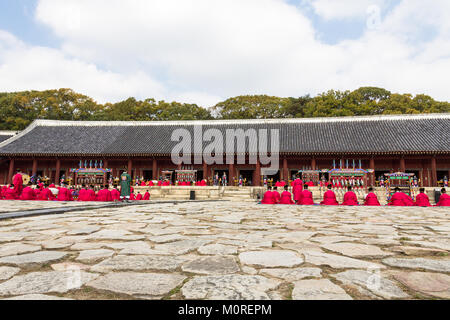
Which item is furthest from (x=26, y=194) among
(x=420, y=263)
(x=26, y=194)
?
(x=420, y=263)

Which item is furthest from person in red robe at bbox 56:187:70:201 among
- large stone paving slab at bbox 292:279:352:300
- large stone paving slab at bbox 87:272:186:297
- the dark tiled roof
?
large stone paving slab at bbox 292:279:352:300

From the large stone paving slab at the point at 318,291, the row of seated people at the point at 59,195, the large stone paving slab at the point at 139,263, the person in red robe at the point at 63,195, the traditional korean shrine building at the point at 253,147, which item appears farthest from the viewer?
the traditional korean shrine building at the point at 253,147

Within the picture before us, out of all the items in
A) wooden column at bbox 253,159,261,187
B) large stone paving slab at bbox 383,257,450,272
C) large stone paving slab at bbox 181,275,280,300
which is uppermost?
wooden column at bbox 253,159,261,187

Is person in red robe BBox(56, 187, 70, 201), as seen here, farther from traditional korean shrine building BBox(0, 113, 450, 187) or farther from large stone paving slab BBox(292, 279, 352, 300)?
large stone paving slab BBox(292, 279, 352, 300)

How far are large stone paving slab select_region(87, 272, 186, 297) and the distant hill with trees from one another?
36.3m

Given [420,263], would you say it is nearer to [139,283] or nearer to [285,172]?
[139,283]

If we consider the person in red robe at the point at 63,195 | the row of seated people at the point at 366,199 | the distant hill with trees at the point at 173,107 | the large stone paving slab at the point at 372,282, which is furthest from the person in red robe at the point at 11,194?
the distant hill with trees at the point at 173,107

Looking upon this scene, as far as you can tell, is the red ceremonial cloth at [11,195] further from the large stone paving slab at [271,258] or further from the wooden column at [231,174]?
→ the wooden column at [231,174]

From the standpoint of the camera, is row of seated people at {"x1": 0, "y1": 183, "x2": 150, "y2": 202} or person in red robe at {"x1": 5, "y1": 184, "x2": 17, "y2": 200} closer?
row of seated people at {"x1": 0, "y1": 183, "x2": 150, "y2": 202}

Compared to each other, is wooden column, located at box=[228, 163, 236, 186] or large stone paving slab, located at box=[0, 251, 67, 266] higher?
wooden column, located at box=[228, 163, 236, 186]

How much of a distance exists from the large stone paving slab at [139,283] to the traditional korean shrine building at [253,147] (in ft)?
65.4

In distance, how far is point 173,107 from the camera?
137 ft

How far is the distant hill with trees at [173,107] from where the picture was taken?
36812 millimetres

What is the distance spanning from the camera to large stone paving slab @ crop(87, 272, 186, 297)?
1.64 meters
